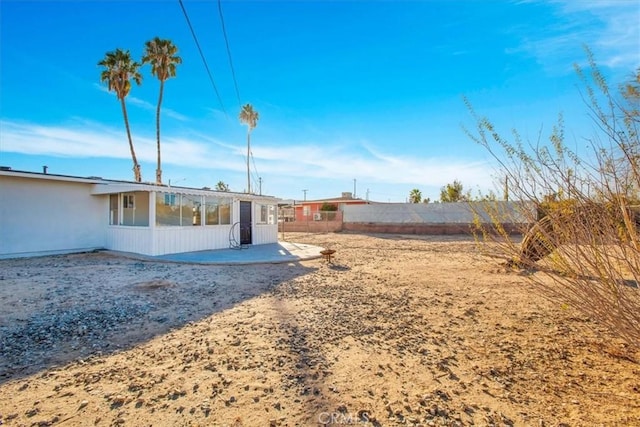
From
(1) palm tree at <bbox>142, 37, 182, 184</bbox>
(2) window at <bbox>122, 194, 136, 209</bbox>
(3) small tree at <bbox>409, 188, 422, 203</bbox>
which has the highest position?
(1) palm tree at <bbox>142, 37, 182, 184</bbox>

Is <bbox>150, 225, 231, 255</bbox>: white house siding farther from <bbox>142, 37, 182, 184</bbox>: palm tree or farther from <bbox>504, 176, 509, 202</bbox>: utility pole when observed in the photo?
<bbox>504, 176, 509, 202</bbox>: utility pole

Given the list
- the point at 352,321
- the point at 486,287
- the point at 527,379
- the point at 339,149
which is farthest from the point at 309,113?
the point at 527,379

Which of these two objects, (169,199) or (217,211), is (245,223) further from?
(169,199)

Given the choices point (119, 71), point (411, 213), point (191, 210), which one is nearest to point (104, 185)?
point (191, 210)

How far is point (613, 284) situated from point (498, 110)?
205cm

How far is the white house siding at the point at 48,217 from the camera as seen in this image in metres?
9.95

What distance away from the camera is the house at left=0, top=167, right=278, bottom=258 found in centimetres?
1010

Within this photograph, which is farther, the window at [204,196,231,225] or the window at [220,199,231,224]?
the window at [220,199,231,224]

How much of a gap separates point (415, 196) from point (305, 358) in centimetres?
3679

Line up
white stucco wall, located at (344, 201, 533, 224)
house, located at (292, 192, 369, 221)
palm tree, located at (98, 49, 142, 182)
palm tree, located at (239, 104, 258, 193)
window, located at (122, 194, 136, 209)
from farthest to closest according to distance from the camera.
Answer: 1. house, located at (292, 192, 369, 221)
2. palm tree, located at (239, 104, 258, 193)
3. white stucco wall, located at (344, 201, 533, 224)
4. palm tree, located at (98, 49, 142, 182)
5. window, located at (122, 194, 136, 209)

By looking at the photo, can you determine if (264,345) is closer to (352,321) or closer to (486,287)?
(352,321)

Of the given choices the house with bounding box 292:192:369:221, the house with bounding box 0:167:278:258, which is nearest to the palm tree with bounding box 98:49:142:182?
the house with bounding box 0:167:278:258

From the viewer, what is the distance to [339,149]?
17875 millimetres

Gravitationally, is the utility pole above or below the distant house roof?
below
